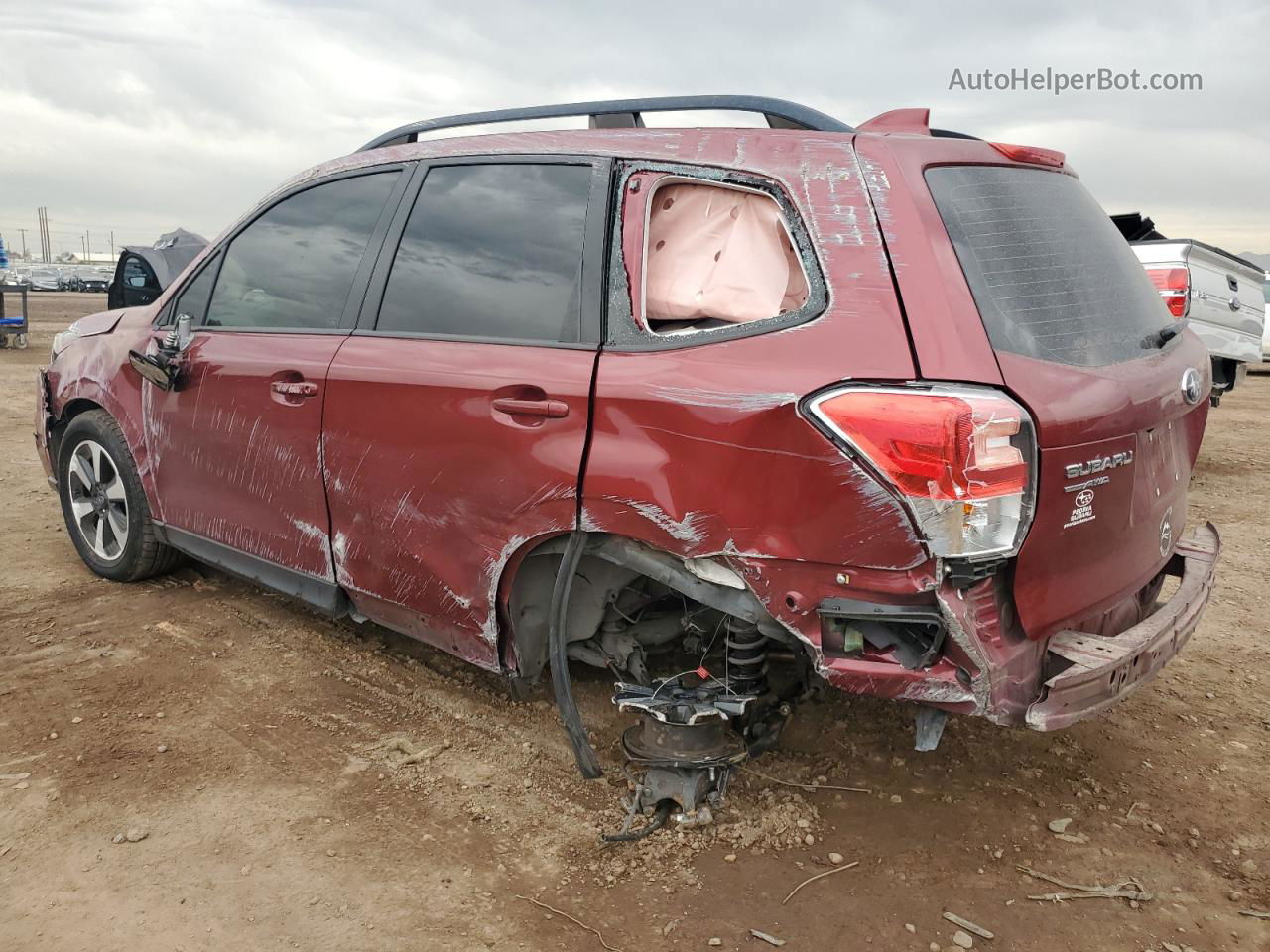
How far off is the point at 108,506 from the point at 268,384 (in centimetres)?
156

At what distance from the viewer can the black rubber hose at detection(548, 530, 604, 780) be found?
2.73 m

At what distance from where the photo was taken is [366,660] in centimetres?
388

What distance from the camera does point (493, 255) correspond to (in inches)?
119

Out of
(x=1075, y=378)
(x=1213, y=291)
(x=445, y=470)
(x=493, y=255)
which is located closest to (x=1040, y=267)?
(x=1075, y=378)

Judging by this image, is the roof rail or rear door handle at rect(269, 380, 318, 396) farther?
rear door handle at rect(269, 380, 318, 396)

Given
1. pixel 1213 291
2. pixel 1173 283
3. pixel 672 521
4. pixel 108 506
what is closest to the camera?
pixel 672 521

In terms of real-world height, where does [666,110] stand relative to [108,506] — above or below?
above

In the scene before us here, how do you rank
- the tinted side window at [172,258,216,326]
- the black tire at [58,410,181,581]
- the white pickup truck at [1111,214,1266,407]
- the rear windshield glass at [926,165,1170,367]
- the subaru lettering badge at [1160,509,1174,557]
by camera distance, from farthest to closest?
the white pickup truck at [1111,214,1266,407] < the black tire at [58,410,181,581] < the tinted side window at [172,258,216,326] < the subaru lettering badge at [1160,509,1174,557] < the rear windshield glass at [926,165,1170,367]

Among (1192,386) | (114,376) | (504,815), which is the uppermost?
(1192,386)

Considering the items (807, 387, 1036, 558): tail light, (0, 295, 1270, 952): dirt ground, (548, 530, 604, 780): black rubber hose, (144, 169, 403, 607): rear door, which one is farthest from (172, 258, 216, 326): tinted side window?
(807, 387, 1036, 558): tail light

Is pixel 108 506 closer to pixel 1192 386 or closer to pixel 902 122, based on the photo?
pixel 902 122

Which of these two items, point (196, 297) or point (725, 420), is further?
point (196, 297)

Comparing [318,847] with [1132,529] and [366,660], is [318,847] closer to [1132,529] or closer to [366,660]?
[366,660]

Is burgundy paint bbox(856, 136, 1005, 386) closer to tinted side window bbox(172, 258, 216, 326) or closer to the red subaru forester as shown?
the red subaru forester
